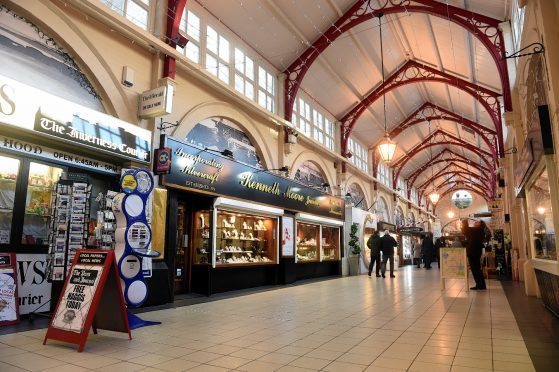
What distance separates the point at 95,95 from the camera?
6.21 meters

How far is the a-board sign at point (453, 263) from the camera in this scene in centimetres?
876

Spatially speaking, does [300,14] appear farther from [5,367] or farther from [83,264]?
[5,367]

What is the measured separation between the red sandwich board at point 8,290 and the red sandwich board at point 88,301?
1164 mm

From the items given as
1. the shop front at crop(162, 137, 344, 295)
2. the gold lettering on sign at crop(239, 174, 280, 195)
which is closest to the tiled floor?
the shop front at crop(162, 137, 344, 295)

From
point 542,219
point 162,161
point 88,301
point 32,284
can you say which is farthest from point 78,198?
point 542,219

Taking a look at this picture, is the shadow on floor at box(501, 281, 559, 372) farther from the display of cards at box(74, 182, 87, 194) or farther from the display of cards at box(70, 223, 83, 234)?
the display of cards at box(74, 182, 87, 194)

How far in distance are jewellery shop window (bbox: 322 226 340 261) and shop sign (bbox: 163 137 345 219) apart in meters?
1.31

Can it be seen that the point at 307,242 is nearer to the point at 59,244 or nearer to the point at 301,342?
the point at 59,244

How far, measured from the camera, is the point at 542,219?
5594 millimetres

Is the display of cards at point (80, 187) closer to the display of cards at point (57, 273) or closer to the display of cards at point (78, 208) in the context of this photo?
the display of cards at point (78, 208)

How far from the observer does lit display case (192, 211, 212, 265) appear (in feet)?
27.2

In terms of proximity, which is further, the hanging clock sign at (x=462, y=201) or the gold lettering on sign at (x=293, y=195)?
the hanging clock sign at (x=462, y=201)

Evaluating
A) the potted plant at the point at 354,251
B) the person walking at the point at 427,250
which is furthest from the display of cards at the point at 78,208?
the person walking at the point at 427,250

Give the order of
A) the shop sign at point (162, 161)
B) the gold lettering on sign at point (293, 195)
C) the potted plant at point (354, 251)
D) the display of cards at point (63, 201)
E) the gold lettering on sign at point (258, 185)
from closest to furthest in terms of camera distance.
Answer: the display of cards at point (63, 201) → the shop sign at point (162, 161) → the gold lettering on sign at point (258, 185) → the gold lettering on sign at point (293, 195) → the potted plant at point (354, 251)
